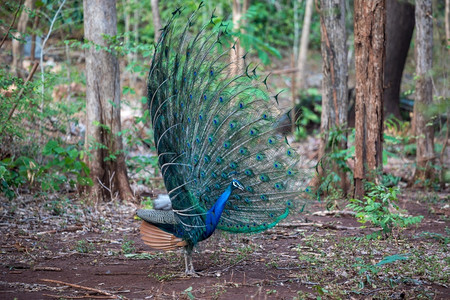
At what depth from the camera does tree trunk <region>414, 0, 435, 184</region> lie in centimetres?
1116

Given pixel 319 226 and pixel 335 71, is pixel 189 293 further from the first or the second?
pixel 335 71

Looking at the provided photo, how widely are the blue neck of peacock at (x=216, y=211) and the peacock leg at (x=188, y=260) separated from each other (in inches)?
16.3

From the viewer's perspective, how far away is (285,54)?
27.0m

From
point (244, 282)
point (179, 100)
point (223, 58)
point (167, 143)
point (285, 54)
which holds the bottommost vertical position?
point (244, 282)

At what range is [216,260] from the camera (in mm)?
6496

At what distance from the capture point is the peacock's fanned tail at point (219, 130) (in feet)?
19.1

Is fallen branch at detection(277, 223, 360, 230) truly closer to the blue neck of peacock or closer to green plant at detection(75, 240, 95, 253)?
the blue neck of peacock

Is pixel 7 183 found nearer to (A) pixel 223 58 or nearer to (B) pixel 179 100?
(B) pixel 179 100

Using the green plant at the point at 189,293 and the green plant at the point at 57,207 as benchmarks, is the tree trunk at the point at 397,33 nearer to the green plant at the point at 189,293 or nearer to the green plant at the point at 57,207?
the green plant at the point at 57,207

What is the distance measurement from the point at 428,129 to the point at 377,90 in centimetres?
362

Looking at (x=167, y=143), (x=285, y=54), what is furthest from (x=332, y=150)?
(x=285, y=54)

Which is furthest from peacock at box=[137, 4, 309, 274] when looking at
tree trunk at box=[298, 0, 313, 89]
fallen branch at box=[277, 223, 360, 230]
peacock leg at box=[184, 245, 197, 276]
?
tree trunk at box=[298, 0, 313, 89]

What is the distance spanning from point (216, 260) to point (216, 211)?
4.30ft

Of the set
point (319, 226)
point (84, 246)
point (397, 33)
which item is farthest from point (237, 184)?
point (397, 33)
